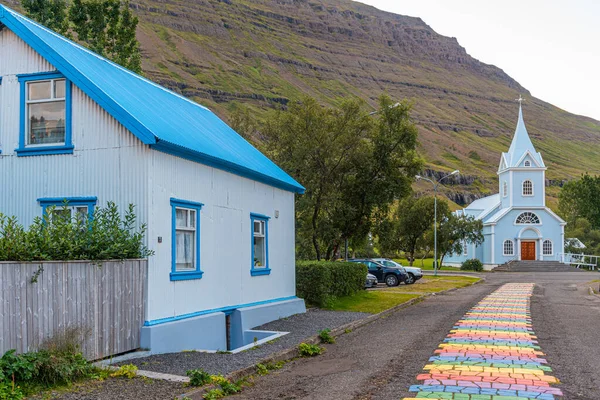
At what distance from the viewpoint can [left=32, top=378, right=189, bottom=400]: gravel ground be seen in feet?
27.7

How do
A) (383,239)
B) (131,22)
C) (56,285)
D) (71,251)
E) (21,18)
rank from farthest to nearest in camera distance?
(131,22) → (383,239) → (21,18) → (71,251) → (56,285)

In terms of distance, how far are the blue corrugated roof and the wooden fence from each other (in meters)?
2.74

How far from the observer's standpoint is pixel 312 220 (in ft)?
101

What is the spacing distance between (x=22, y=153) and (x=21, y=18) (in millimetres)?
2817

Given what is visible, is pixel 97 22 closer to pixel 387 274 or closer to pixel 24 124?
pixel 387 274

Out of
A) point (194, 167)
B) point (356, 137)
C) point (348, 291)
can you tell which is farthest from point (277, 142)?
point (194, 167)

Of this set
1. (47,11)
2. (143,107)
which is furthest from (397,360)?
(47,11)

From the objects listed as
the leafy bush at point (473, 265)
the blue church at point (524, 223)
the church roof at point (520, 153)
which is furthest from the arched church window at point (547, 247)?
the church roof at point (520, 153)

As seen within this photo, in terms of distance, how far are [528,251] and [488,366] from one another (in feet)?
202

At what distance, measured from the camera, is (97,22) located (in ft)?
116

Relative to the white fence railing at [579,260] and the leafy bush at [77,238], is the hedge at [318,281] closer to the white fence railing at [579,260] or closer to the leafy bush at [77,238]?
the leafy bush at [77,238]

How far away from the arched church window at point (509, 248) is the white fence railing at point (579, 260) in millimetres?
5227

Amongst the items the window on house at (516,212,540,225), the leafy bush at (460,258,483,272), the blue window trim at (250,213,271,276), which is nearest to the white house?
the blue window trim at (250,213,271,276)

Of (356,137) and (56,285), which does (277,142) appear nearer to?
(356,137)
